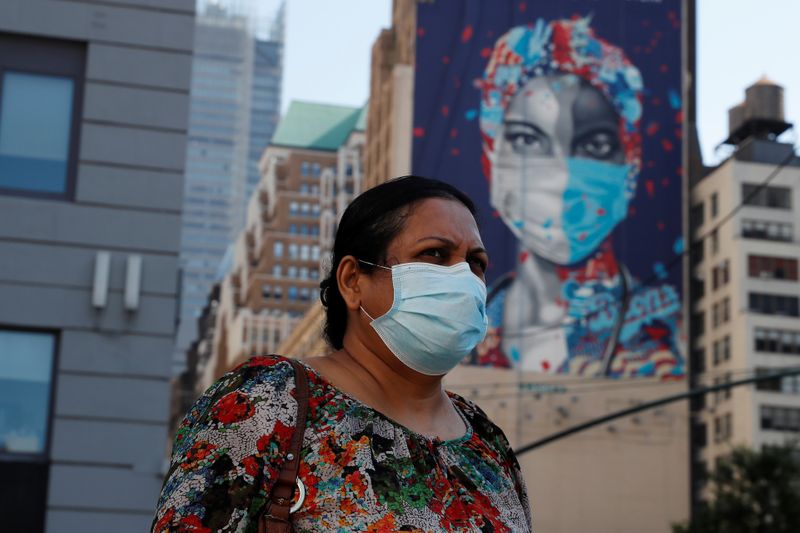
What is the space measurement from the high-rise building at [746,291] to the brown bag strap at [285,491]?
78881 millimetres

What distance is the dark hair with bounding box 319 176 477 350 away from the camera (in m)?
3.65

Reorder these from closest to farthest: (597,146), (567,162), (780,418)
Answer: (567,162) → (597,146) → (780,418)

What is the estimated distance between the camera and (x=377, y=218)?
3.67 meters

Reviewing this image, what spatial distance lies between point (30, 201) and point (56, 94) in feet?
4.00

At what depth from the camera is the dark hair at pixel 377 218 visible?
365 centimetres

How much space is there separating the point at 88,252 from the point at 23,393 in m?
1.49

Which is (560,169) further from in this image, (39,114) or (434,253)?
(434,253)

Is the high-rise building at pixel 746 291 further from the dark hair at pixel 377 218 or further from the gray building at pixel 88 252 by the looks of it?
the dark hair at pixel 377 218

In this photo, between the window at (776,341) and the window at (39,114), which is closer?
the window at (39,114)

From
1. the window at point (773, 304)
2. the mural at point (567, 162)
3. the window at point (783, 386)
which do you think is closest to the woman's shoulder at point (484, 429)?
the mural at point (567, 162)

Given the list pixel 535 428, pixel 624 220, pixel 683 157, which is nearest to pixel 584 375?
pixel 535 428

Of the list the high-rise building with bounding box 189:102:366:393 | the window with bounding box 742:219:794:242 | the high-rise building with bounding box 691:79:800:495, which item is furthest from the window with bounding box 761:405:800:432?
the high-rise building with bounding box 189:102:366:393

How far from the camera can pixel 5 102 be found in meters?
13.8

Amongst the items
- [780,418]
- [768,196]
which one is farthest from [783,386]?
[768,196]
